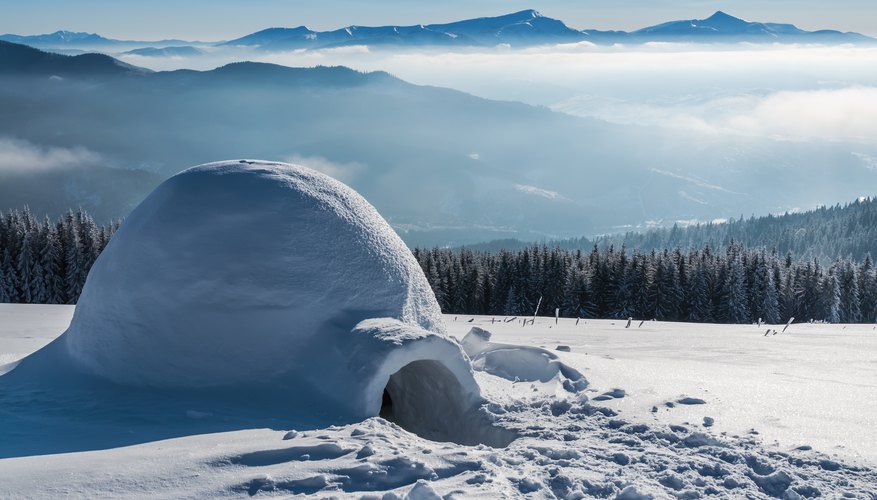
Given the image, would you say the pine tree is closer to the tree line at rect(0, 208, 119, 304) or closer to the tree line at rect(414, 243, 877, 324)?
the tree line at rect(414, 243, 877, 324)

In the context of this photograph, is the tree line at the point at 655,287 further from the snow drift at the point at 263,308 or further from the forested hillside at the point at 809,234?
the forested hillside at the point at 809,234

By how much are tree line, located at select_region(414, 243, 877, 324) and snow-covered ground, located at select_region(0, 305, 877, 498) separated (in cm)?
4160

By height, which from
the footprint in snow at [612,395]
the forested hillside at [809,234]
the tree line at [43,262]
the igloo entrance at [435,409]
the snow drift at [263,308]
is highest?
the snow drift at [263,308]

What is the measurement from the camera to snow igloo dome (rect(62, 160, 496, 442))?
383 inches

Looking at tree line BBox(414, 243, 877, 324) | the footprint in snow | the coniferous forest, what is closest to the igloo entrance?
the footprint in snow

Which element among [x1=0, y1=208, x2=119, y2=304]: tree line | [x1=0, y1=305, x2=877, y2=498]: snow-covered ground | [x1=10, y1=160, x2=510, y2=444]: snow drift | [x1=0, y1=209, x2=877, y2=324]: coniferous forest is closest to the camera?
[x1=0, y1=305, x2=877, y2=498]: snow-covered ground

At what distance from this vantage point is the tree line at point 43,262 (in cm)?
5062

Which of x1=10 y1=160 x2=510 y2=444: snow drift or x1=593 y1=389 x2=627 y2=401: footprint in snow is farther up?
x1=10 y1=160 x2=510 y2=444: snow drift

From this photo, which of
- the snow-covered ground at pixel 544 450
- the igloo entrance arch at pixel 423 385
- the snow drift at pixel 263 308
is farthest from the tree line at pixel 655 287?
the snow drift at pixel 263 308

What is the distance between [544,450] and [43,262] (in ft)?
172

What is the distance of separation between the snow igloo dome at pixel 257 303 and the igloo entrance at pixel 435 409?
5 centimetres

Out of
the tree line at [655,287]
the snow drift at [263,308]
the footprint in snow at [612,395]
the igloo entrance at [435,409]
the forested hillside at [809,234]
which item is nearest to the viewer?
the snow drift at [263,308]

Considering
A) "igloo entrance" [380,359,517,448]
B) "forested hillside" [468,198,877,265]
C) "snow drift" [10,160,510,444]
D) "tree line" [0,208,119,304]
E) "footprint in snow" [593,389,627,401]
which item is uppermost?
"snow drift" [10,160,510,444]

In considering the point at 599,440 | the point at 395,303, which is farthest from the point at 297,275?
the point at 599,440
